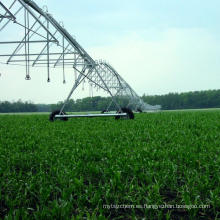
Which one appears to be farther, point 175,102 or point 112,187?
point 175,102

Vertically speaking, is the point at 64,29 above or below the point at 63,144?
above

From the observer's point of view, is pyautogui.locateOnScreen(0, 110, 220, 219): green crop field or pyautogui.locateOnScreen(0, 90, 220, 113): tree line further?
pyautogui.locateOnScreen(0, 90, 220, 113): tree line

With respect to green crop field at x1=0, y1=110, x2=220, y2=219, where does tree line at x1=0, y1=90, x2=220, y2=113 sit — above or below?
above

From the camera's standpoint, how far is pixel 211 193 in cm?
211

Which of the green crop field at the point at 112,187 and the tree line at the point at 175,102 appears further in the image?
→ the tree line at the point at 175,102

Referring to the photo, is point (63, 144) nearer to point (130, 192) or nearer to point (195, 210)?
point (130, 192)

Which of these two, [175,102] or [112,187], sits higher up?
[175,102]

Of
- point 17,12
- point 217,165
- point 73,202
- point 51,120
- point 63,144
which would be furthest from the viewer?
point 51,120

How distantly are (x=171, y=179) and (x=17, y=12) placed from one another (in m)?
7.41

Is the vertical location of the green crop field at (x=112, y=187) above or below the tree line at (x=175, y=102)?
below

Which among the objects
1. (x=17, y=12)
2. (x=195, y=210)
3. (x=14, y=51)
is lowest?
(x=195, y=210)

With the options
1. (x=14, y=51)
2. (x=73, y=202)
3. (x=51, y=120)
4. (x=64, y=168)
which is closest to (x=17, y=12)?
(x=14, y=51)

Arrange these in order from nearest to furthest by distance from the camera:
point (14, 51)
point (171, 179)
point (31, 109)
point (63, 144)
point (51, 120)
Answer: point (171, 179), point (63, 144), point (14, 51), point (51, 120), point (31, 109)

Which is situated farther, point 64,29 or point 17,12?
point 64,29
